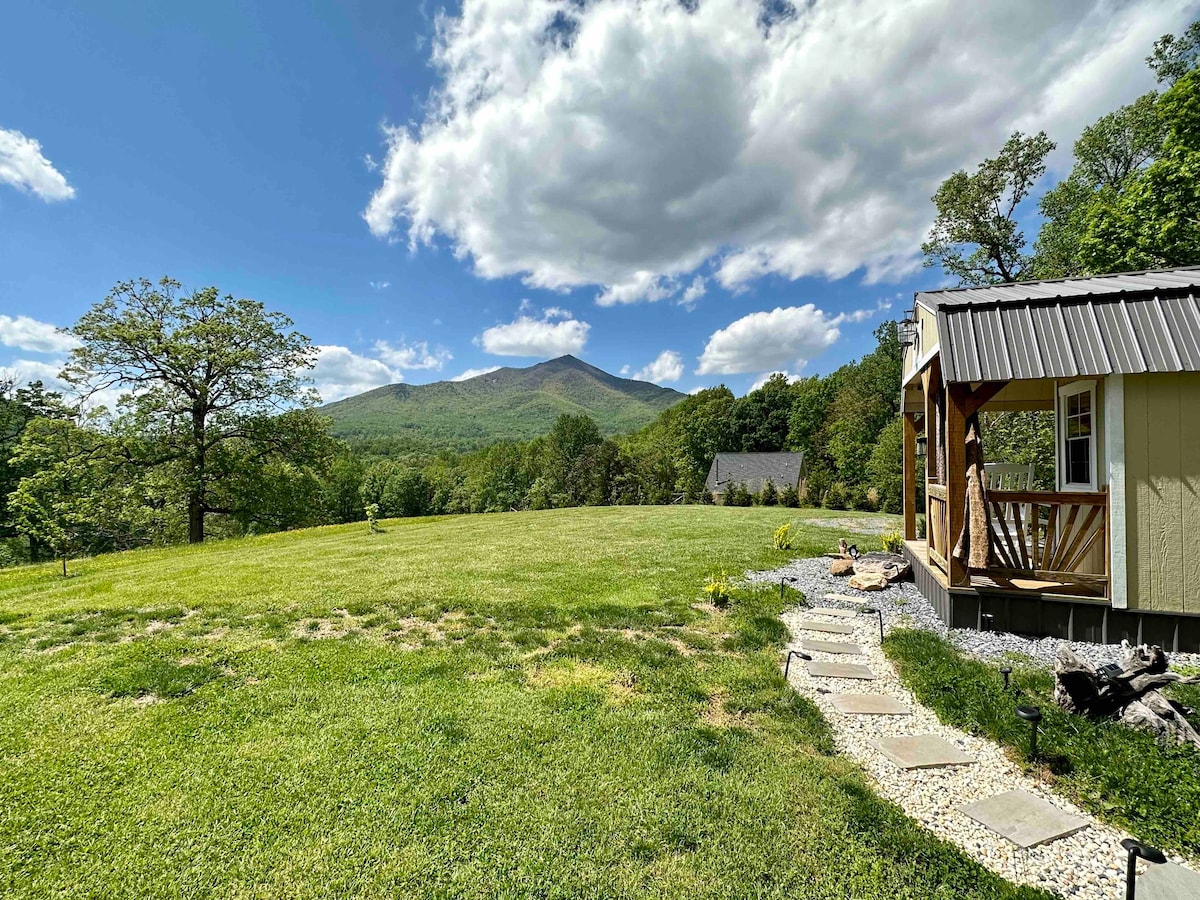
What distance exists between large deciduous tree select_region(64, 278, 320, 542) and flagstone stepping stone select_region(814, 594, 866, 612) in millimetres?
22198

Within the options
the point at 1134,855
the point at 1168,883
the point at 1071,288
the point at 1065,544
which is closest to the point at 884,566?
the point at 1065,544

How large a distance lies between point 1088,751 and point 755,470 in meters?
34.6

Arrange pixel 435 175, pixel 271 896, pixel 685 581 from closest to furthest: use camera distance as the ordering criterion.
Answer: pixel 271 896
pixel 685 581
pixel 435 175

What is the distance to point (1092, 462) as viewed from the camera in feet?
19.9

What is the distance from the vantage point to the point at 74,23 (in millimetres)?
10078

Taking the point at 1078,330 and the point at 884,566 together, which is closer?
the point at 1078,330

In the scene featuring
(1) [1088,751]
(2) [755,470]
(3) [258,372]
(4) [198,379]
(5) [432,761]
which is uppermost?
(3) [258,372]

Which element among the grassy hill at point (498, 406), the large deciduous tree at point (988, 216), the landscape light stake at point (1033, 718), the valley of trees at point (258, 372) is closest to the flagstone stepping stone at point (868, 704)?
the landscape light stake at point (1033, 718)

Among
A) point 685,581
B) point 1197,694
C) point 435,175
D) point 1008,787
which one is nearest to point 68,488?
point 435,175

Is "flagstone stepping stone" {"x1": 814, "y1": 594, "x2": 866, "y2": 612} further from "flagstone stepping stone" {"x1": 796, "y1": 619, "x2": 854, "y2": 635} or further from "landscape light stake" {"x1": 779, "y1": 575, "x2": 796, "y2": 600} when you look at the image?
"flagstone stepping stone" {"x1": 796, "y1": 619, "x2": 854, "y2": 635}

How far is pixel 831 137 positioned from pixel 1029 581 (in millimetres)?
11192

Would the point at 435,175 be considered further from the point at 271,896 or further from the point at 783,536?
the point at 271,896

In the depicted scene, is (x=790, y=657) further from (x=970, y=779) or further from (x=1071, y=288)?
(x=1071, y=288)

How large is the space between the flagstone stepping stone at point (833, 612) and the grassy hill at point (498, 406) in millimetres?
106504
